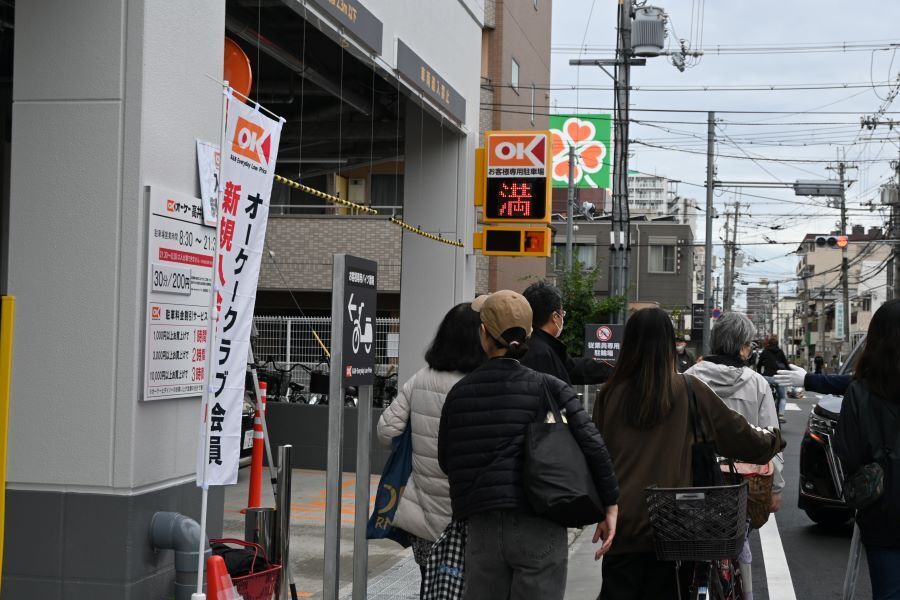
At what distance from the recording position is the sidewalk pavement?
296 inches

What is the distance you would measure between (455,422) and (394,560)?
15.3 feet

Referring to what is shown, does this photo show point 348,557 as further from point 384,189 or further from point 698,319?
point 698,319

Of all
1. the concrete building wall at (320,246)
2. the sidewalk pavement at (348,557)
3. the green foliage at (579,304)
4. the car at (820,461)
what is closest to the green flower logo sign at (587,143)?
the concrete building wall at (320,246)

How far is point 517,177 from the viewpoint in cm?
1345

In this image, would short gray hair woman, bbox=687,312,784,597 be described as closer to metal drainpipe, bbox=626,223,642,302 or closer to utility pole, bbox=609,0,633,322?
utility pole, bbox=609,0,633,322

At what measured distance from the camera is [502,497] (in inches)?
159

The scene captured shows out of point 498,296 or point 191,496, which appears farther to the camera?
point 191,496

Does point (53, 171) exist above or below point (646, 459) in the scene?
above

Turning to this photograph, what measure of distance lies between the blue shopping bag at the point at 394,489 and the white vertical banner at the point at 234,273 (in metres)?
0.84

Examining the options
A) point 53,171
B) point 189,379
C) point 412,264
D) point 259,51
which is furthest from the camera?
point 412,264

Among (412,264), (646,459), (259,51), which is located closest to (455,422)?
(646,459)

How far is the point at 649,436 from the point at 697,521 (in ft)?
1.43

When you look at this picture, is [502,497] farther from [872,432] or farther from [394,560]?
[394,560]

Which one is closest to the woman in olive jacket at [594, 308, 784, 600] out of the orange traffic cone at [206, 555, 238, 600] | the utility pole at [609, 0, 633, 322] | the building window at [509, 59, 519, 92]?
the orange traffic cone at [206, 555, 238, 600]
